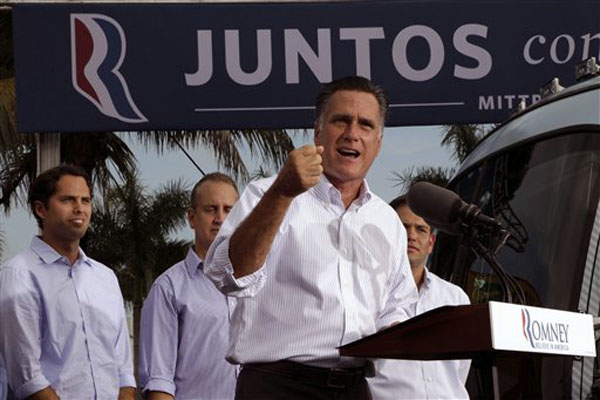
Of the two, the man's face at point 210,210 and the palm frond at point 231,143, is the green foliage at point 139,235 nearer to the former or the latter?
the palm frond at point 231,143

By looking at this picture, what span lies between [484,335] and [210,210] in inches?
131

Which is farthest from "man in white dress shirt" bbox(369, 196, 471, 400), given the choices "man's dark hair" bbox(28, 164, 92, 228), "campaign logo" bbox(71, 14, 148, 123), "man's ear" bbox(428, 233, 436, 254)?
"campaign logo" bbox(71, 14, 148, 123)

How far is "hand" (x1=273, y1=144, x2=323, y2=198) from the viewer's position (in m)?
2.98

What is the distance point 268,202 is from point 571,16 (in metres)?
4.57

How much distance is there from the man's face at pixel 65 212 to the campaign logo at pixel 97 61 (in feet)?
5.84

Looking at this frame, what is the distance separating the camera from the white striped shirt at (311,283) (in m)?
3.34

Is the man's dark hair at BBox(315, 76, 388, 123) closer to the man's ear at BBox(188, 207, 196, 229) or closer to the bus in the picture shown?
the bus

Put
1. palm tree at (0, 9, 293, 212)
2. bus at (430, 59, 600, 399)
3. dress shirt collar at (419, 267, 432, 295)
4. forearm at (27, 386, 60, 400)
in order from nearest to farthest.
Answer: bus at (430, 59, 600, 399) < forearm at (27, 386, 60, 400) < dress shirt collar at (419, 267, 432, 295) < palm tree at (0, 9, 293, 212)

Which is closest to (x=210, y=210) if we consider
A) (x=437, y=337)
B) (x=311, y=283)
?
(x=311, y=283)

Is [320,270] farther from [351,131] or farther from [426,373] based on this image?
[426,373]

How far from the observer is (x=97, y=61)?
6.88m

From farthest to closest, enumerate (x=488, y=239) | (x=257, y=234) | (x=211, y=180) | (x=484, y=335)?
1. (x=211, y=180)
2. (x=257, y=234)
3. (x=488, y=239)
4. (x=484, y=335)

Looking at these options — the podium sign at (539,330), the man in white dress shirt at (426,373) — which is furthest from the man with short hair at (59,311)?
the podium sign at (539,330)

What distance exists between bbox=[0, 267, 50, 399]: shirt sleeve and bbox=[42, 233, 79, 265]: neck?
0.21 m
